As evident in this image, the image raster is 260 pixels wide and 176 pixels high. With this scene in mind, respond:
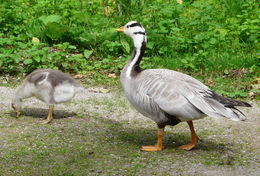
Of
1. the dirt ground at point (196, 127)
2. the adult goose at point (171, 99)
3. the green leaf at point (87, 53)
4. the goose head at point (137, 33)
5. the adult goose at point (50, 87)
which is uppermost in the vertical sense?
the goose head at point (137, 33)

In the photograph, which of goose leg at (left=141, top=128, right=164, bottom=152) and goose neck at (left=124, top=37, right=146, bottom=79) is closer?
goose leg at (left=141, top=128, right=164, bottom=152)

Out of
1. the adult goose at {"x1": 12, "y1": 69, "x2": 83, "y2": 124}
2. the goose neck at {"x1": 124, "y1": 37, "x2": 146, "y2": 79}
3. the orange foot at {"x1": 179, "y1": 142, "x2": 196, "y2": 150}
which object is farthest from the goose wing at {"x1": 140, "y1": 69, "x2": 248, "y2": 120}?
the adult goose at {"x1": 12, "y1": 69, "x2": 83, "y2": 124}

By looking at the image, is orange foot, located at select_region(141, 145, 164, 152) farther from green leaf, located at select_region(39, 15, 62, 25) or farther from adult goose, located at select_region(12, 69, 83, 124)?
green leaf, located at select_region(39, 15, 62, 25)

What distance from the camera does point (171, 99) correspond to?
6.46 metres

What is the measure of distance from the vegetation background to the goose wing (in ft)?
7.26

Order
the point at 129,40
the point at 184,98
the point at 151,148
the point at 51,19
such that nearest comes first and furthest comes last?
the point at 184,98 < the point at 151,148 < the point at 129,40 < the point at 51,19

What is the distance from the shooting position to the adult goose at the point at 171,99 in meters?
6.39

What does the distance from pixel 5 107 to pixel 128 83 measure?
87.1 inches

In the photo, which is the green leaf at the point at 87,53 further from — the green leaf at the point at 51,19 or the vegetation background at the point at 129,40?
the green leaf at the point at 51,19

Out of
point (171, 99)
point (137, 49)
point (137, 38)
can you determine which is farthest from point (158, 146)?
point (137, 38)

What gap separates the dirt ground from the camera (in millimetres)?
6215

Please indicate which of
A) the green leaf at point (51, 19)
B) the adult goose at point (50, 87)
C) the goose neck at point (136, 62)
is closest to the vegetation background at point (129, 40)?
the green leaf at point (51, 19)

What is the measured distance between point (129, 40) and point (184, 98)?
166 inches

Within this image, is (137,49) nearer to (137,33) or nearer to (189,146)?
(137,33)
